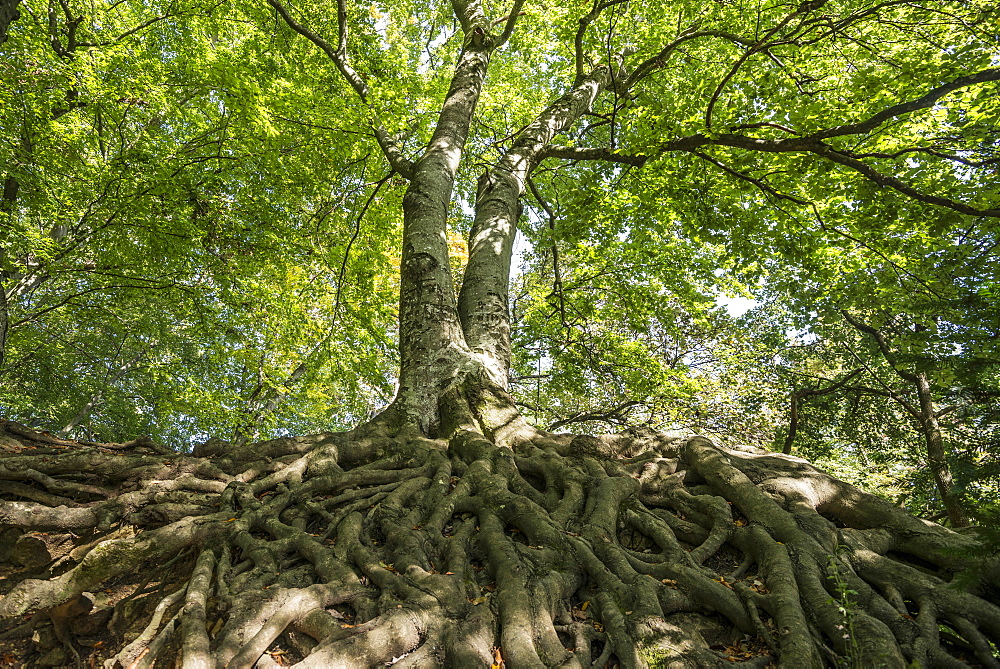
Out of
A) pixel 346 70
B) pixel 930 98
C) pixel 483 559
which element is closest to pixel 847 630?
pixel 483 559

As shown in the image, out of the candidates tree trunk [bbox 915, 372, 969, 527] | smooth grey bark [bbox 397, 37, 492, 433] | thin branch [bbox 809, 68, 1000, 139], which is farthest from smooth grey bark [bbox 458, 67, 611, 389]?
tree trunk [bbox 915, 372, 969, 527]

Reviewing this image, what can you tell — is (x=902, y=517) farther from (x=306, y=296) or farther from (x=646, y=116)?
(x=306, y=296)

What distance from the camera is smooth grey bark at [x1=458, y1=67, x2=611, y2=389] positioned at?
234 inches

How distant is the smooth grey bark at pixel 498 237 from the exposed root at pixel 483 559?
5.32 feet

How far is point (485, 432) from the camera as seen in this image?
187 inches

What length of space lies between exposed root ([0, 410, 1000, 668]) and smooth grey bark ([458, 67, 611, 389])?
162 centimetres

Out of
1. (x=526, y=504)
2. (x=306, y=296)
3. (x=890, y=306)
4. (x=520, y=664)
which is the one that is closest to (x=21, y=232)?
(x=306, y=296)

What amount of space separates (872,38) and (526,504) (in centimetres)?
830

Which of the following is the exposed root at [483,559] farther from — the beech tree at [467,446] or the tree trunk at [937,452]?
the tree trunk at [937,452]

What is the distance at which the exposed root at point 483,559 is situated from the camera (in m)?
2.46

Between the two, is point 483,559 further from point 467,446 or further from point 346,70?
point 346,70

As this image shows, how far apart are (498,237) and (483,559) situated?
174 inches

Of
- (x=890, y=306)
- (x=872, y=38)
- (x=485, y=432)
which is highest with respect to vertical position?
(x=872, y=38)

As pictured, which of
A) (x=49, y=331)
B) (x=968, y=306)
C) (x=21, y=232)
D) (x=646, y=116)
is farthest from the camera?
(x=49, y=331)
